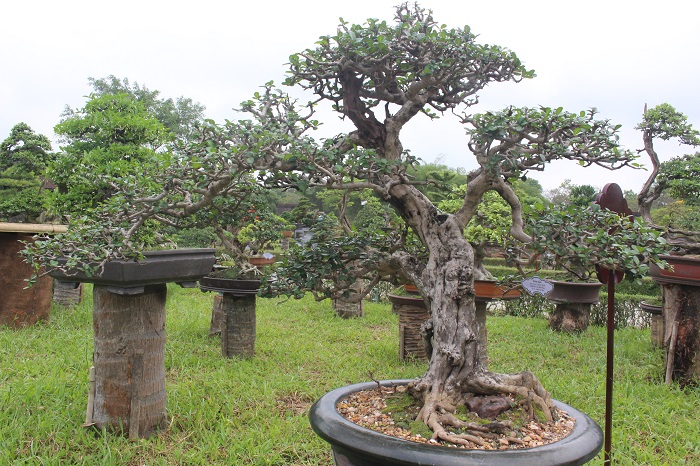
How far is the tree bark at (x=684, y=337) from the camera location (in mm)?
3949

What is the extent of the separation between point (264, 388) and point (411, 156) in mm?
2034

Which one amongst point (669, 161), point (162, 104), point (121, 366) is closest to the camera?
point (121, 366)

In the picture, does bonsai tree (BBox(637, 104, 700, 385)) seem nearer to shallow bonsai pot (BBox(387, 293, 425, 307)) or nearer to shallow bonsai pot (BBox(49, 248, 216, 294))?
shallow bonsai pot (BBox(387, 293, 425, 307))

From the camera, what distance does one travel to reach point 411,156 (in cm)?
244

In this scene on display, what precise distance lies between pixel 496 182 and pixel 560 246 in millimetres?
418

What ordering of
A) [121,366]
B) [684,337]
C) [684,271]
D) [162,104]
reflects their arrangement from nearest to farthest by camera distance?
[121,366] < [684,271] < [684,337] < [162,104]

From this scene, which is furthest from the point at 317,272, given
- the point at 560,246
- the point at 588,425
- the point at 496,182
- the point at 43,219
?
the point at 43,219

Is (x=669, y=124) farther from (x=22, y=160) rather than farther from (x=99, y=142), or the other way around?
(x=22, y=160)

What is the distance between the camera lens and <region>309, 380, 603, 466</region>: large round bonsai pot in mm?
1625

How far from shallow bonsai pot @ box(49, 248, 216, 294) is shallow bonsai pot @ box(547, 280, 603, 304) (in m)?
4.58

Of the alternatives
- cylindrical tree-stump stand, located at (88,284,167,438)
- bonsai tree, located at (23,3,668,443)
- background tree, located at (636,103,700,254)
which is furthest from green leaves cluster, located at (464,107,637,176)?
background tree, located at (636,103,700,254)

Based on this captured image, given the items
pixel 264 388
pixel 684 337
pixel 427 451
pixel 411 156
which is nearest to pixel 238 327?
pixel 264 388

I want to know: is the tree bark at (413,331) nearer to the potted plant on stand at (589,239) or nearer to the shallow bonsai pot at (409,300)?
the shallow bonsai pot at (409,300)

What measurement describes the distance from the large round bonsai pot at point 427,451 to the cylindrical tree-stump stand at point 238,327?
269 cm
